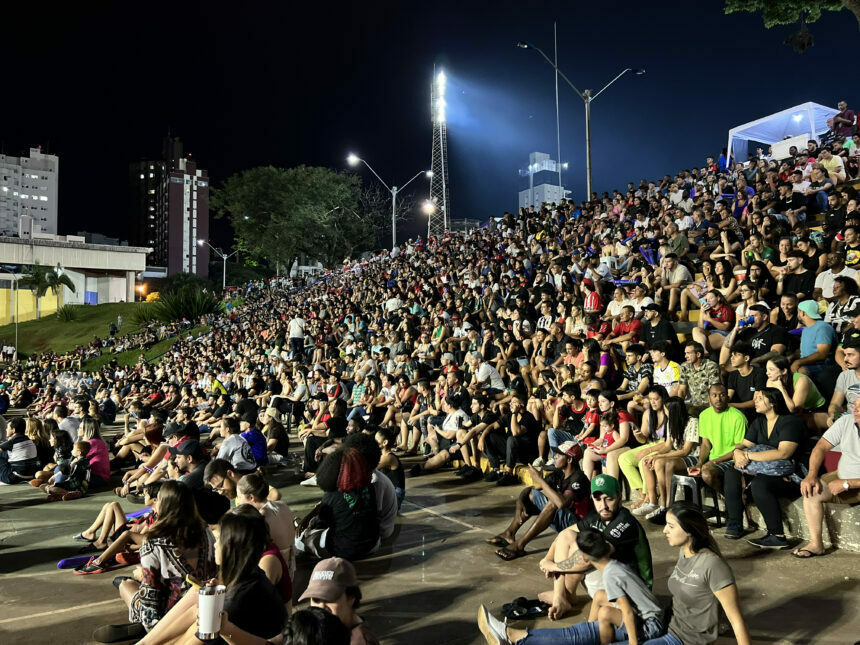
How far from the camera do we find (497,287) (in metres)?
14.9

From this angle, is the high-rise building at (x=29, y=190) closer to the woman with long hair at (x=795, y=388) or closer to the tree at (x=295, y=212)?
the tree at (x=295, y=212)

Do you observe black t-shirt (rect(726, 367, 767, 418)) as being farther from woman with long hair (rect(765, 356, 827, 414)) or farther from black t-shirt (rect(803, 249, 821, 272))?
black t-shirt (rect(803, 249, 821, 272))

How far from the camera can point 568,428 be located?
8.08 metres

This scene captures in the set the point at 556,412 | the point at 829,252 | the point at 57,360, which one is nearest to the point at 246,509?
the point at 556,412

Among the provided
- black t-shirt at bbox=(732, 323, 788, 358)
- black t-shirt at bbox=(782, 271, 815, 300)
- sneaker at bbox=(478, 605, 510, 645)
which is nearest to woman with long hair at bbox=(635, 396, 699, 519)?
black t-shirt at bbox=(732, 323, 788, 358)

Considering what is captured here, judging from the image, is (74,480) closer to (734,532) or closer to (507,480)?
(507,480)

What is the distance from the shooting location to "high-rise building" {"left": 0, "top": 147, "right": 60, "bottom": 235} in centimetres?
11662

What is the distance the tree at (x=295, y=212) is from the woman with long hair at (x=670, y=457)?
43.0 m

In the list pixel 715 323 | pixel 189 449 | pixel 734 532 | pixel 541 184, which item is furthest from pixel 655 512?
pixel 541 184

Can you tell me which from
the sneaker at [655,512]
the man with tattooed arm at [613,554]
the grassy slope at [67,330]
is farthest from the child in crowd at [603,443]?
the grassy slope at [67,330]

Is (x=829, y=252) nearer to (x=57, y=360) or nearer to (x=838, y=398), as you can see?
(x=838, y=398)

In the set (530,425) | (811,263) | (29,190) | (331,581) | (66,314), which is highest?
(29,190)

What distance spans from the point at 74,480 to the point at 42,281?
59.0 metres

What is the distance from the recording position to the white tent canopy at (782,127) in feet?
72.6
